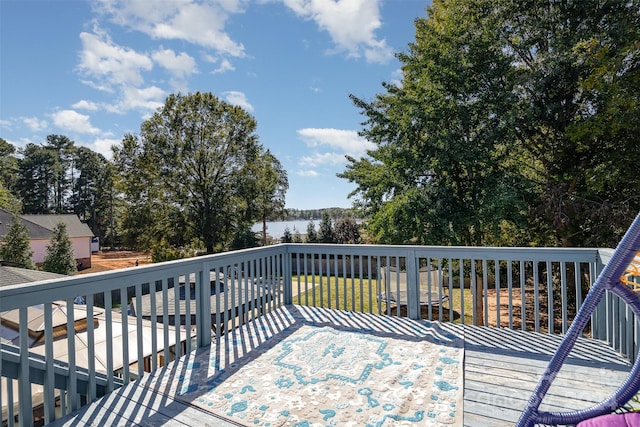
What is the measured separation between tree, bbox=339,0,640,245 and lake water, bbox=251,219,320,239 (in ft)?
45.0

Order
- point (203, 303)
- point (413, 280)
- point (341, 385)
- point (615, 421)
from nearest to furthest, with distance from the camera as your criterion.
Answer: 1. point (615, 421)
2. point (341, 385)
3. point (203, 303)
4. point (413, 280)

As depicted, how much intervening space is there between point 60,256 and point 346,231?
573 inches

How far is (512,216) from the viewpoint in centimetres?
630

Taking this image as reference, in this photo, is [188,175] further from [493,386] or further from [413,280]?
[493,386]

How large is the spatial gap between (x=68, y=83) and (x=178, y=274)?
13419 millimetres

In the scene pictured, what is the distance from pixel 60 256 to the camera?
15383 millimetres

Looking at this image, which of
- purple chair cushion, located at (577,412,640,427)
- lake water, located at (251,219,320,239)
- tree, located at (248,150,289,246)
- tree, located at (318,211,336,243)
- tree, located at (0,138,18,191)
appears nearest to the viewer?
purple chair cushion, located at (577,412,640,427)

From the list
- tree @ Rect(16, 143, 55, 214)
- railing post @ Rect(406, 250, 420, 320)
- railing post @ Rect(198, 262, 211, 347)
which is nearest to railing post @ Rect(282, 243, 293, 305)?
railing post @ Rect(198, 262, 211, 347)

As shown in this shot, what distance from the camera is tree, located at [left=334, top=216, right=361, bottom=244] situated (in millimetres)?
19844

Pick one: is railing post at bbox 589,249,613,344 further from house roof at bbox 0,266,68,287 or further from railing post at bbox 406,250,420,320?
house roof at bbox 0,266,68,287

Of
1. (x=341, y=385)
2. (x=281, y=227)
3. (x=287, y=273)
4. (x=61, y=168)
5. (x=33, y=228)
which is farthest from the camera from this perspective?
(x=61, y=168)

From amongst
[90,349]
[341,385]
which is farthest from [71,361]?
[341,385]

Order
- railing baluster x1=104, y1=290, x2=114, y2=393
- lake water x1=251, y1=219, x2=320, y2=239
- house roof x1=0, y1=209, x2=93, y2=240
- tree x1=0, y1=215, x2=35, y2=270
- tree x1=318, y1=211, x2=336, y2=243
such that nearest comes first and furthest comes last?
railing baluster x1=104, y1=290, x2=114, y2=393 < tree x1=0, y1=215, x2=35, y2=270 < house roof x1=0, y1=209, x2=93, y2=240 < tree x1=318, y1=211, x2=336, y2=243 < lake water x1=251, y1=219, x2=320, y2=239

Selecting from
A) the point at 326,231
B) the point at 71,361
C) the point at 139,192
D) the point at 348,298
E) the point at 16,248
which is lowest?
the point at 348,298
